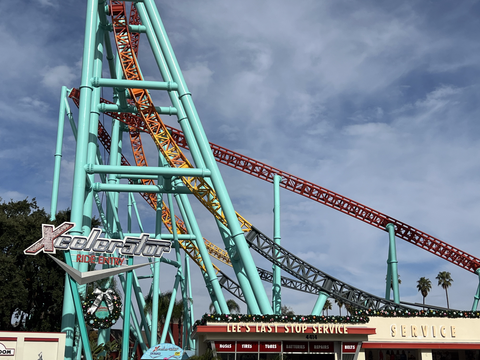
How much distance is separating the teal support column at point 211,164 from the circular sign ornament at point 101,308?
4925mm

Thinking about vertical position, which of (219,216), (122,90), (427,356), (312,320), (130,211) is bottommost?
(427,356)

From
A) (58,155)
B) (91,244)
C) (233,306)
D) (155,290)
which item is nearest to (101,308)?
(91,244)

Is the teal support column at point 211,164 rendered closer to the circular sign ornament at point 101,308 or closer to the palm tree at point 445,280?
the circular sign ornament at point 101,308

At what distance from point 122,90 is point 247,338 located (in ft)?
41.4

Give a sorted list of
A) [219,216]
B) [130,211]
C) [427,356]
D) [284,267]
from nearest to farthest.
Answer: [427,356] < [219,216] < [284,267] < [130,211]

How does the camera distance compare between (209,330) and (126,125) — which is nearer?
(209,330)

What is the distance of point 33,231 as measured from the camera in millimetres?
34031

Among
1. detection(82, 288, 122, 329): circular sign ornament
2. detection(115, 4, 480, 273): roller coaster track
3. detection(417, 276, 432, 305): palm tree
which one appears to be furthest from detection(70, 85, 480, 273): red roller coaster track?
detection(417, 276, 432, 305): palm tree

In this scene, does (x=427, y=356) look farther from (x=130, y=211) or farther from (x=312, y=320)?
(x=130, y=211)

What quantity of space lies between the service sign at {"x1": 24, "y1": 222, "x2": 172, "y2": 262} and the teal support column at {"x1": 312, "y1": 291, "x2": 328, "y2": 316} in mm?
12615

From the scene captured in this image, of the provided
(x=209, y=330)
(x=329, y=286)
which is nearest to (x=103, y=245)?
(x=209, y=330)

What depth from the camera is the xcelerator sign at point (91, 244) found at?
1462 cm

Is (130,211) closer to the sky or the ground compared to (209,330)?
closer to the sky

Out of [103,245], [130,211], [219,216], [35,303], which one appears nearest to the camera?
[103,245]
